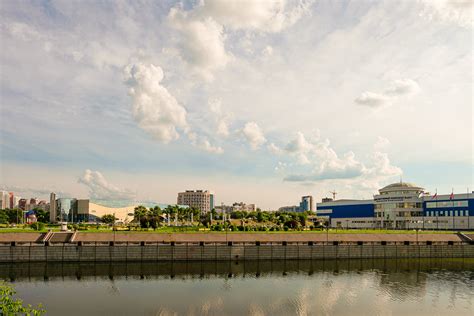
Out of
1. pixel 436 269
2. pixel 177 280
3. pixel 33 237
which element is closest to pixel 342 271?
pixel 436 269

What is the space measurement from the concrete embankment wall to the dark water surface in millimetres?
3701

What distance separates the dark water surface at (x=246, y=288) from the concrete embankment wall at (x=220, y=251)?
3.70 metres

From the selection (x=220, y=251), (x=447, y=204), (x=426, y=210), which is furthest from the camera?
(x=426, y=210)

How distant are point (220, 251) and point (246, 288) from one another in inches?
1426

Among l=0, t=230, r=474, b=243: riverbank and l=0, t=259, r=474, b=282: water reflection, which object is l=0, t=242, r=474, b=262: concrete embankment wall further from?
l=0, t=230, r=474, b=243: riverbank

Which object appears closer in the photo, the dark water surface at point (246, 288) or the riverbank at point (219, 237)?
the dark water surface at point (246, 288)

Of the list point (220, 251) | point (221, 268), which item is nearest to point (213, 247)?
point (220, 251)

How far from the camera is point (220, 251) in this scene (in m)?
107

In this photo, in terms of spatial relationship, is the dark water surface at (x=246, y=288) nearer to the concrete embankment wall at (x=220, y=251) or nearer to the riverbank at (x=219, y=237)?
the concrete embankment wall at (x=220, y=251)

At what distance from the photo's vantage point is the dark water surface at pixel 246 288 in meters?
57.5

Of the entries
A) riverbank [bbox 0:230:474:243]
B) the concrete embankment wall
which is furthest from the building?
the concrete embankment wall

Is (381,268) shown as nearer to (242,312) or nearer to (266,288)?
(266,288)

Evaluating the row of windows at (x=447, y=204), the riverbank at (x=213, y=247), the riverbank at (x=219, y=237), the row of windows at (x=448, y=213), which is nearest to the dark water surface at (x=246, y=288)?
the riverbank at (x=213, y=247)

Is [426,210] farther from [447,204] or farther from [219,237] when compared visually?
[219,237]
